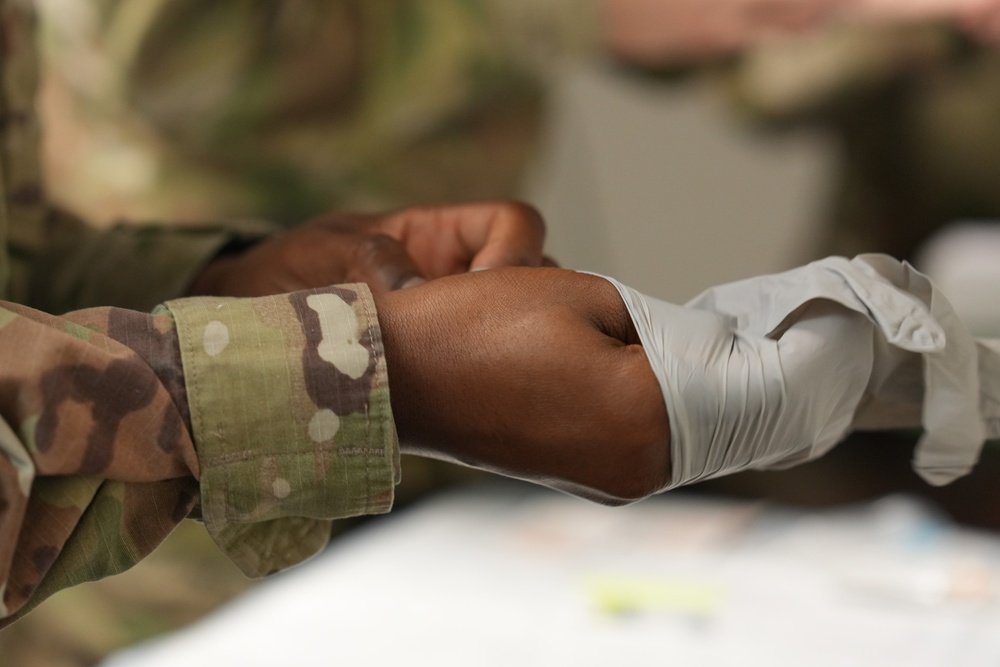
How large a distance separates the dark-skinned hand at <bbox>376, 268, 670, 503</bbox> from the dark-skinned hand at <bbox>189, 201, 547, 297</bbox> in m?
0.08

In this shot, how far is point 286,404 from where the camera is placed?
0.35m

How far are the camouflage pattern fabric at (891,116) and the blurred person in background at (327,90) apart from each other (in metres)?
0.02

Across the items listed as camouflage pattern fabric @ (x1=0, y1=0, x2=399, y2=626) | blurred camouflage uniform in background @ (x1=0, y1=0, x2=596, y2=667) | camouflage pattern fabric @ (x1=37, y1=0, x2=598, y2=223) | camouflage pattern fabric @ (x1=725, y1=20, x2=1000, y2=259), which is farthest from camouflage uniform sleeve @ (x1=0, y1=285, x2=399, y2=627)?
camouflage pattern fabric @ (x1=725, y1=20, x2=1000, y2=259)

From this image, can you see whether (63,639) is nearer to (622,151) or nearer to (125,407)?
(125,407)

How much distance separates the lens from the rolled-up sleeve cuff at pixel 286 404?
35 cm

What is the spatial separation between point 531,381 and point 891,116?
1.25 m

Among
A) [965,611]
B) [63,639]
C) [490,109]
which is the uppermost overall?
[490,109]

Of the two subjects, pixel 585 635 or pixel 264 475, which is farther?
pixel 585 635

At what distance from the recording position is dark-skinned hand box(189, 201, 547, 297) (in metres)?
0.48

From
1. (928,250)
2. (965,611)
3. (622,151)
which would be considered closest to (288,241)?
(965,611)

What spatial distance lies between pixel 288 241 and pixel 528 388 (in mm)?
268

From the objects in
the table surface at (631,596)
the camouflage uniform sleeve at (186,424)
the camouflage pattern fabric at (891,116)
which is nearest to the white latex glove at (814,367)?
the camouflage uniform sleeve at (186,424)

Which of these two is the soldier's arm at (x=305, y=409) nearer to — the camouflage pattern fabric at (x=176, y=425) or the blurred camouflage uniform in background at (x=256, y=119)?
the camouflage pattern fabric at (x=176, y=425)

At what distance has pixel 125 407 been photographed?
333 mm
